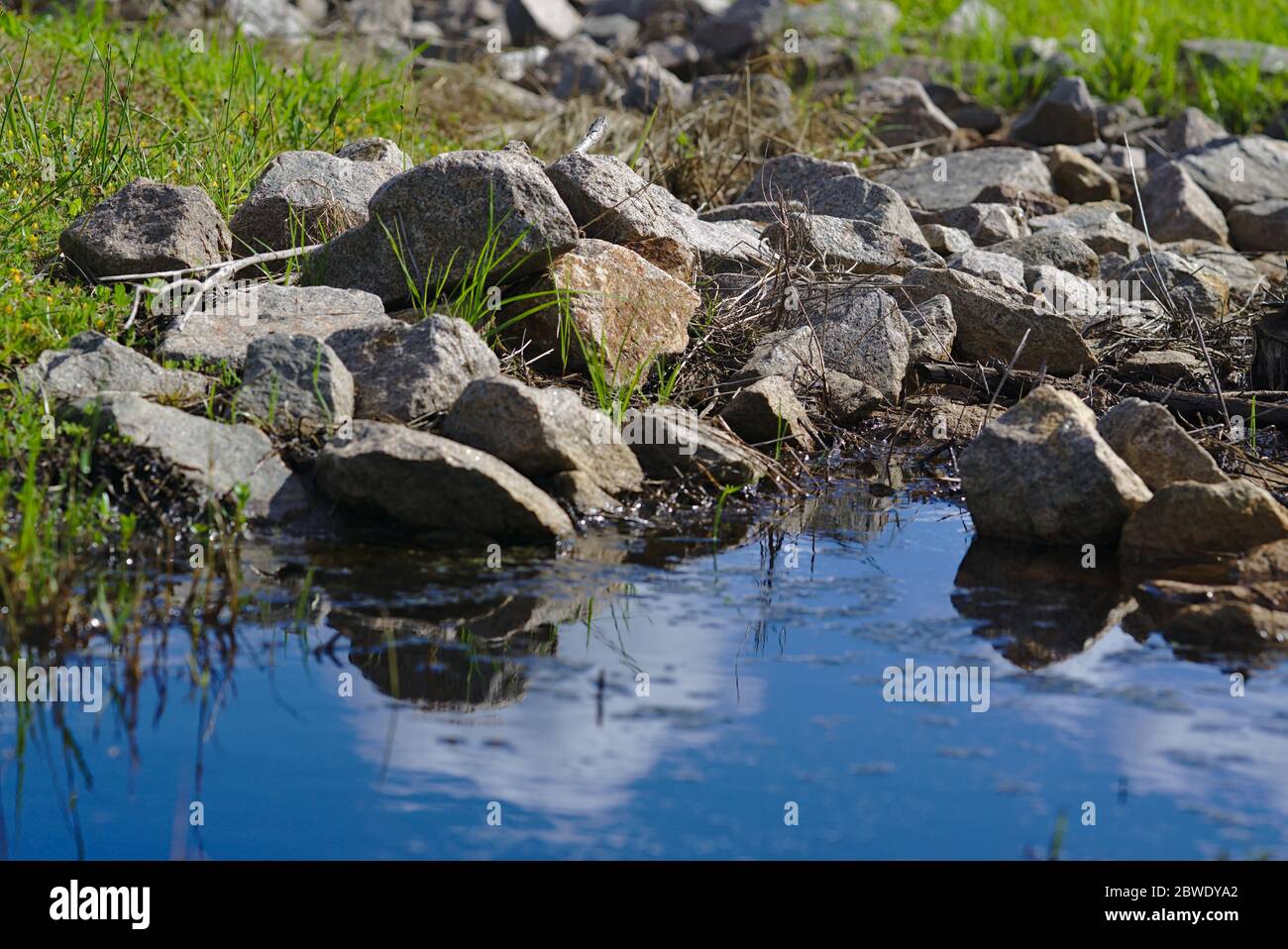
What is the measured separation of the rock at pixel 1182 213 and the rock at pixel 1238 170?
425 mm

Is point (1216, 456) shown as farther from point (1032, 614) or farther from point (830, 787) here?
point (830, 787)

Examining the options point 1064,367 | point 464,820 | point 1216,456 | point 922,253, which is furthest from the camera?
point 922,253

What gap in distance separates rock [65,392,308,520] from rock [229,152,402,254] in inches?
55.5

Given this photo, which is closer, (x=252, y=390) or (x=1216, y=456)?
(x=252, y=390)

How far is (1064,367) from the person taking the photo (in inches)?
244

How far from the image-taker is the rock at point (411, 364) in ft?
15.6

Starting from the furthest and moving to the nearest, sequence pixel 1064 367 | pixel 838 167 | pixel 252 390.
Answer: pixel 838 167
pixel 1064 367
pixel 252 390

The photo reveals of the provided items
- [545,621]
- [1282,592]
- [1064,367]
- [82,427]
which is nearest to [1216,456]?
[1064,367]

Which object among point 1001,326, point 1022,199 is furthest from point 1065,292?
point 1022,199

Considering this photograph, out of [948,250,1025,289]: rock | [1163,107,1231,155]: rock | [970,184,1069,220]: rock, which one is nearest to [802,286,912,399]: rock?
[948,250,1025,289]: rock

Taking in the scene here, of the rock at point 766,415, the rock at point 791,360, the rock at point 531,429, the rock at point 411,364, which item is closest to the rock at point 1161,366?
the rock at point 791,360

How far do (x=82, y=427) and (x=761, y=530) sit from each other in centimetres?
203

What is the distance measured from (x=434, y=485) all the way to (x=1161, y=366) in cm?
341

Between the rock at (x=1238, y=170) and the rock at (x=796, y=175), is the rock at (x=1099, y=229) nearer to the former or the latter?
the rock at (x=796, y=175)
